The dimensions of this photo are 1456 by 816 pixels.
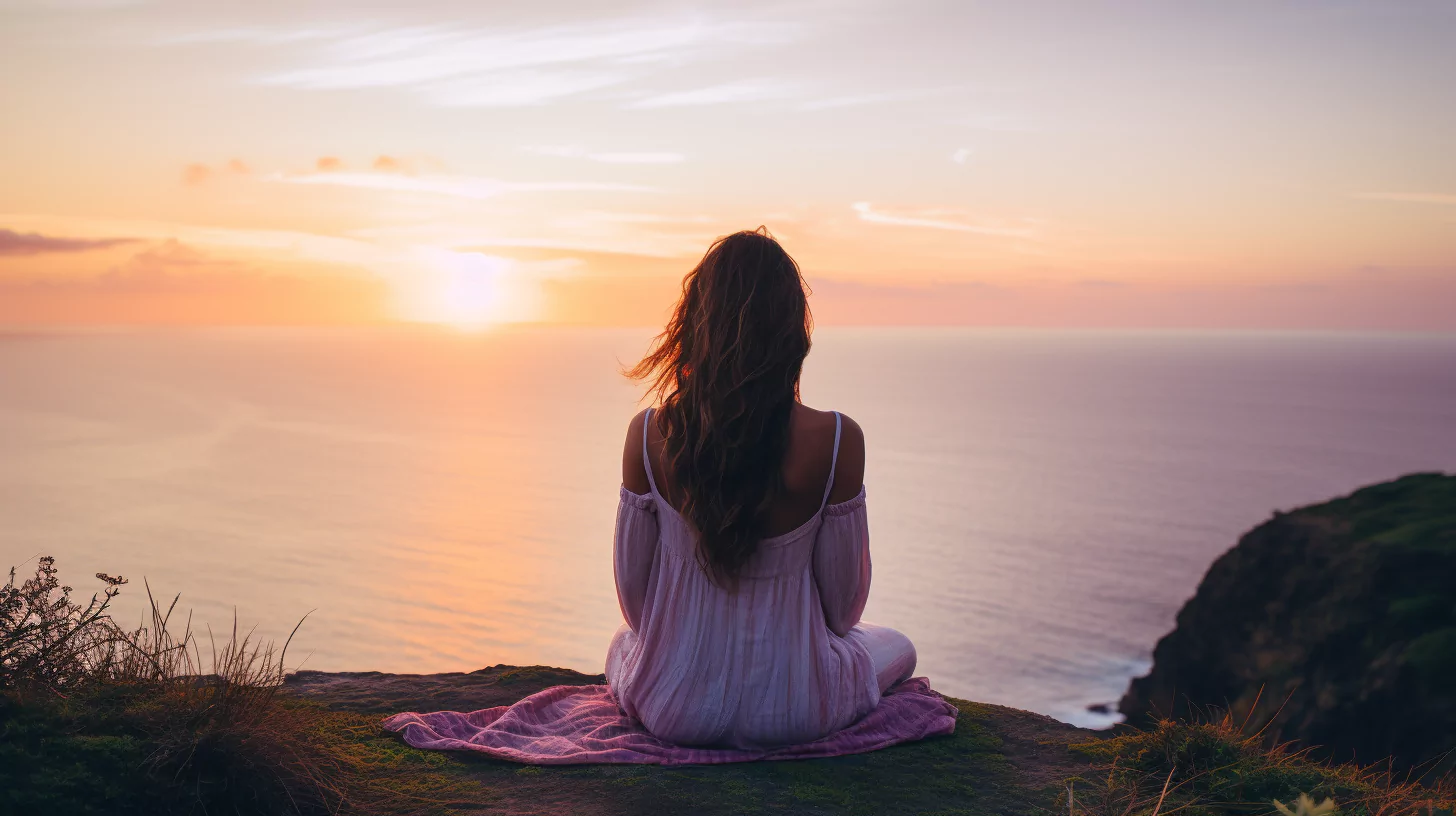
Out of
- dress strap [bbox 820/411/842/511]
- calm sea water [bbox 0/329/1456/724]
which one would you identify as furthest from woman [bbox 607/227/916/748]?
calm sea water [bbox 0/329/1456/724]

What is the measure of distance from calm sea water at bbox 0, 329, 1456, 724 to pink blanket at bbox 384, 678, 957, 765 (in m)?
20.4

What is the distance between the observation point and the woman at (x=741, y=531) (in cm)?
386

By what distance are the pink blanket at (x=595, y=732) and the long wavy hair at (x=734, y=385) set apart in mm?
965

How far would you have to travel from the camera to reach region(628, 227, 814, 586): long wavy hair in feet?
12.6

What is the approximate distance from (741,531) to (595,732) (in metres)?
1.33

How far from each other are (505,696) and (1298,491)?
3234 inches

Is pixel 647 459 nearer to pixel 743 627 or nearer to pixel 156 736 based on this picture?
pixel 743 627

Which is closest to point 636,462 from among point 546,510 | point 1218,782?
point 1218,782

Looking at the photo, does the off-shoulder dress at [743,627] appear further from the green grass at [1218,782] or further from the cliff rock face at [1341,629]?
the cliff rock face at [1341,629]

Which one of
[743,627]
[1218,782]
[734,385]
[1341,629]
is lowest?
[1341,629]

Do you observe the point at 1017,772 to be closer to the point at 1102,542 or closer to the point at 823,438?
the point at 823,438

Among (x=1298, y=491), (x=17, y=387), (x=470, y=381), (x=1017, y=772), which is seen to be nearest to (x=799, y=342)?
(x=1017, y=772)

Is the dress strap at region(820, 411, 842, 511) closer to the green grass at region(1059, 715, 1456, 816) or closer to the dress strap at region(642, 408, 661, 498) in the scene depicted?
the dress strap at region(642, 408, 661, 498)

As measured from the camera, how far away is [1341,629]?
15.3 metres
